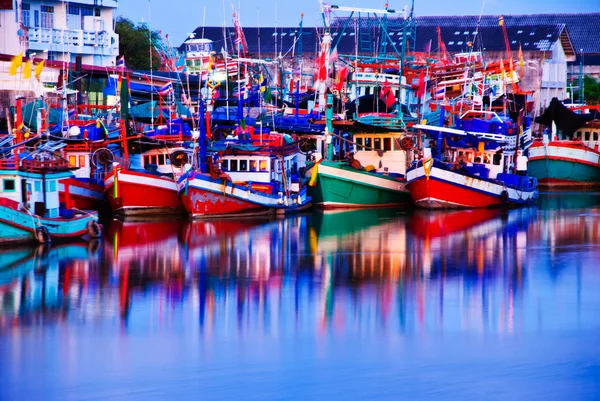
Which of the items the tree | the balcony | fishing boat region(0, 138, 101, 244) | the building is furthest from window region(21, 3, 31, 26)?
fishing boat region(0, 138, 101, 244)

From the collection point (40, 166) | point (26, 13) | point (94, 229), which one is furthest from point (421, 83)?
point (40, 166)

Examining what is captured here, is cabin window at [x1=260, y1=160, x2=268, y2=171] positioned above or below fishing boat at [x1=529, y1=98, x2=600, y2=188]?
above

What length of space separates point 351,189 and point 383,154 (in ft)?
6.35

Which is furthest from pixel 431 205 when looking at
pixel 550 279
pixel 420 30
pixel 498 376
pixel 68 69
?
pixel 420 30

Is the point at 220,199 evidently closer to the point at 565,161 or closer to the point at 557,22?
the point at 565,161

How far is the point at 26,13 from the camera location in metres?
46.3

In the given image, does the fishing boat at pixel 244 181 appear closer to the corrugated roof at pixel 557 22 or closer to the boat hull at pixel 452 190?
the boat hull at pixel 452 190

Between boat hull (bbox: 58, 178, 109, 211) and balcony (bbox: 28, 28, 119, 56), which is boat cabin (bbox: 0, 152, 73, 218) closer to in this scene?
boat hull (bbox: 58, 178, 109, 211)

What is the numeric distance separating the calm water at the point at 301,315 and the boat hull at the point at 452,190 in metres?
4.25

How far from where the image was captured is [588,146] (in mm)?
45812

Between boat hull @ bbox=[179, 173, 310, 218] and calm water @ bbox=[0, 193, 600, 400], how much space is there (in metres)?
1.29

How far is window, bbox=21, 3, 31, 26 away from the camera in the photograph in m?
46.2

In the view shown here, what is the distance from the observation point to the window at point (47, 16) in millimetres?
47031

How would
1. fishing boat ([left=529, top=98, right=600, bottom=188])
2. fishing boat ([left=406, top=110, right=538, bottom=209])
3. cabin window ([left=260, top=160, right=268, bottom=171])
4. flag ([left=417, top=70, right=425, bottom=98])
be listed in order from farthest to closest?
flag ([left=417, top=70, right=425, bottom=98]), fishing boat ([left=529, top=98, right=600, bottom=188]), fishing boat ([left=406, top=110, right=538, bottom=209]), cabin window ([left=260, top=160, right=268, bottom=171])
